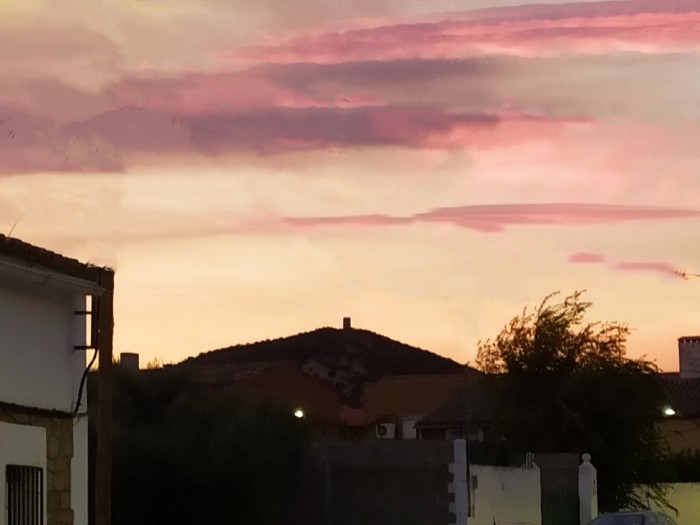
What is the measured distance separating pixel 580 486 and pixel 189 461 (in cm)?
1354

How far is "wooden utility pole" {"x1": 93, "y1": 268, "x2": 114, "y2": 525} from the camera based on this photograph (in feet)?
67.4

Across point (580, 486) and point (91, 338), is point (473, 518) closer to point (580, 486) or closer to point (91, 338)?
point (580, 486)

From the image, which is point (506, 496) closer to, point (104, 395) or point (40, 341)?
point (104, 395)

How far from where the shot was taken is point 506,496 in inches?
1586

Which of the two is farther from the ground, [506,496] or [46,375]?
[46,375]

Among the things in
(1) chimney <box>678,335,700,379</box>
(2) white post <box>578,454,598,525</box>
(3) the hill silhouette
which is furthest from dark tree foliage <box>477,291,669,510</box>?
(3) the hill silhouette

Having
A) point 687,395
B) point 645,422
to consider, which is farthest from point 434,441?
point 687,395

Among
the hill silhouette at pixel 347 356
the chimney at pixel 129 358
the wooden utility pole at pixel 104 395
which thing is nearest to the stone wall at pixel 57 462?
the wooden utility pole at pixel 104 395

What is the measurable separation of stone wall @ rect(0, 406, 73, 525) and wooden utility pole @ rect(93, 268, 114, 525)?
0.42 m

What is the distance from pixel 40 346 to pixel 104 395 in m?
1.20

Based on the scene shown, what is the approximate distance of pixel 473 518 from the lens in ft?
123

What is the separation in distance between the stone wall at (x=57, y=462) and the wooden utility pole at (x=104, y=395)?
42 centimetres

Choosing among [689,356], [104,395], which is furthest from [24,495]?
[689,356]

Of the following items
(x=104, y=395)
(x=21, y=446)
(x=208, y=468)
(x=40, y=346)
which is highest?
(x=40, y=346)
